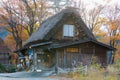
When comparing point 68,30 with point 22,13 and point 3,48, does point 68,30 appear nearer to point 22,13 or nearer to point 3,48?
point 22,13

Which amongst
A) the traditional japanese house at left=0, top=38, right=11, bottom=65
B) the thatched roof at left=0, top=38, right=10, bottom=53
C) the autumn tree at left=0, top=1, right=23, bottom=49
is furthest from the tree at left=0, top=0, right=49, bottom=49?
the traditional japanese house at left=0, top=38, right=11, bottom=65

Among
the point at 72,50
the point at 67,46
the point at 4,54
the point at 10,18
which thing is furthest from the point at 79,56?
the point at 4,54

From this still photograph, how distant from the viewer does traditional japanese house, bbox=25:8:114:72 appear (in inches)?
1195

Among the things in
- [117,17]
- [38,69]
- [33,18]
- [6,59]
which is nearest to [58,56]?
[38,69]

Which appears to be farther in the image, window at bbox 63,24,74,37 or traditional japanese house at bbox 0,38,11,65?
traditional japanese house at bbox 0,38,11,65

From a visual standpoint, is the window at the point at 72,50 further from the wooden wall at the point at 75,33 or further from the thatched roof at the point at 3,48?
the thatched roof at the point at 3,48

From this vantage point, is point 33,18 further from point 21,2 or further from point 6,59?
point 6,59

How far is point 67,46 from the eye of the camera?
2995 centimetres

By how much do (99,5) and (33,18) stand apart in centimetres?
1260

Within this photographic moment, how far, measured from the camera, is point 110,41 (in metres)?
54.3

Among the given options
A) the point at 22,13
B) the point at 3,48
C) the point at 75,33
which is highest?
the point at 22,13

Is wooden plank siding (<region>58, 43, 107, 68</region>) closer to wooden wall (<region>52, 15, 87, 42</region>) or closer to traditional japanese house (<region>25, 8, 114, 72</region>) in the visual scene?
traditional japanese house (<region>25, 8, 114, 72</region>)

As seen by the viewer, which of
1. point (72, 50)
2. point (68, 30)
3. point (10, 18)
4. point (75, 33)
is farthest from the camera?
point (10, 18)

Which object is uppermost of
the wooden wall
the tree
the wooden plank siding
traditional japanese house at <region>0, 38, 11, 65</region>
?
the tree
